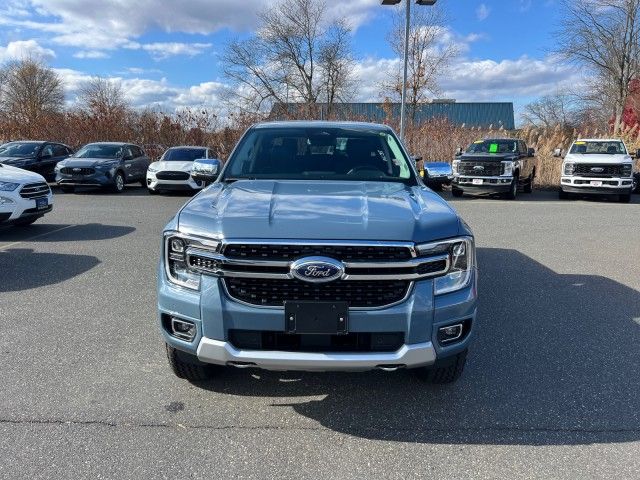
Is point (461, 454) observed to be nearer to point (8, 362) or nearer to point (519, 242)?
point (8, 362)

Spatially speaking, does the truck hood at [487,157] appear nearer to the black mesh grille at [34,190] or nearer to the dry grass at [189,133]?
the dry grass at [189,133]

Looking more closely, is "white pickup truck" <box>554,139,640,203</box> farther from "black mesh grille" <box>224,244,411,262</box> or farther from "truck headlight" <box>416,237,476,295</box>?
"black mesh grille" <box>224,244,411,262</box>

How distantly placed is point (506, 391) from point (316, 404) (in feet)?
4.40

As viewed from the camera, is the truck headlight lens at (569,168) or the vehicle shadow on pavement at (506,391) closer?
the vehicle shadow on pavement at (506,391)

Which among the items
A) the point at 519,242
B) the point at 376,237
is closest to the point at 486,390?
the point at 376,237

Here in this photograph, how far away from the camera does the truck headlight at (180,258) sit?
3025 mm

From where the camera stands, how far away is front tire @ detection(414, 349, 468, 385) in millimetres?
3443

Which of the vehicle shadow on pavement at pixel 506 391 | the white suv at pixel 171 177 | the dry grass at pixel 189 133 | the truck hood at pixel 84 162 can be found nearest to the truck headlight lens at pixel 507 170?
the dry grass at pixel 189 133

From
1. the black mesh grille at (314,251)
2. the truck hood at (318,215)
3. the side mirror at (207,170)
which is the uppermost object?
the side mirror at (207,170)

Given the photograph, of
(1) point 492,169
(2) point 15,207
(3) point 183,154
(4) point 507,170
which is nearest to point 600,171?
(4) point 507,170

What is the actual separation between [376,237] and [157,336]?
2550 mm

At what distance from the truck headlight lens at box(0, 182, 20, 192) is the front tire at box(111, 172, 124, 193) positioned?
8634 mm

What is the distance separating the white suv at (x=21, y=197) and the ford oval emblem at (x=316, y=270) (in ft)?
25.2

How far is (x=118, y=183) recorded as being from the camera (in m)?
17.5
